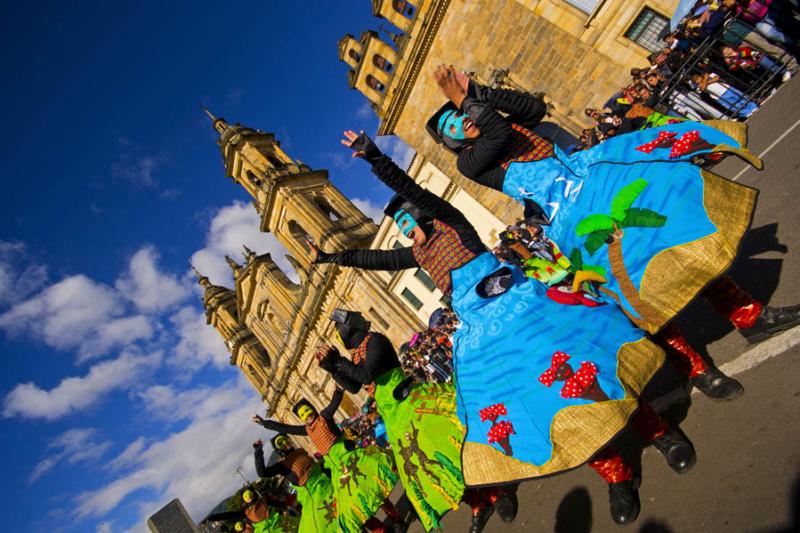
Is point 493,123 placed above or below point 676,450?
above

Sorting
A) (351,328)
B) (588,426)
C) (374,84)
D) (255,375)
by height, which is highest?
(374,84)

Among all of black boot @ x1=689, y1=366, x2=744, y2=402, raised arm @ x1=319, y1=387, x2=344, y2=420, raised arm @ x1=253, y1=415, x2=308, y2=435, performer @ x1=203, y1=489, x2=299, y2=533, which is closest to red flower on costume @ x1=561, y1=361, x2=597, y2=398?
black boot @ x1=689, y1=366, x2=744, y2=402

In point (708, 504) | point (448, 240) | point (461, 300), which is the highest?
point (448, 240)

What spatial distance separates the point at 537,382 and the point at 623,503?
117 centimetres

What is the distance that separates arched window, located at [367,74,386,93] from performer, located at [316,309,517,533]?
57.0 feet

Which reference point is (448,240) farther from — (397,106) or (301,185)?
(301,185)

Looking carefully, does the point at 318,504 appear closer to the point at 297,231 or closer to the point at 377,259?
the point at 377,259

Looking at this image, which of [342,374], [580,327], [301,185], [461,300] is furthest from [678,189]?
[301,185]

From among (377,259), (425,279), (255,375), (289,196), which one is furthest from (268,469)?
(255,375)

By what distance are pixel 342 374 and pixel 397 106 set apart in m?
14.3

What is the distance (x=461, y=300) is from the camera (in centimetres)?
332

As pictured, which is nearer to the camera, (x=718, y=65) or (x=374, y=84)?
(x=718, y=65)

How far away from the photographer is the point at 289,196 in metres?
22.6

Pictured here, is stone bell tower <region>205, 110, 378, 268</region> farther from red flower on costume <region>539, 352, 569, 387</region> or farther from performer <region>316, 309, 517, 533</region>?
red flower on costume <region>539, 352, 569, 387</region>
